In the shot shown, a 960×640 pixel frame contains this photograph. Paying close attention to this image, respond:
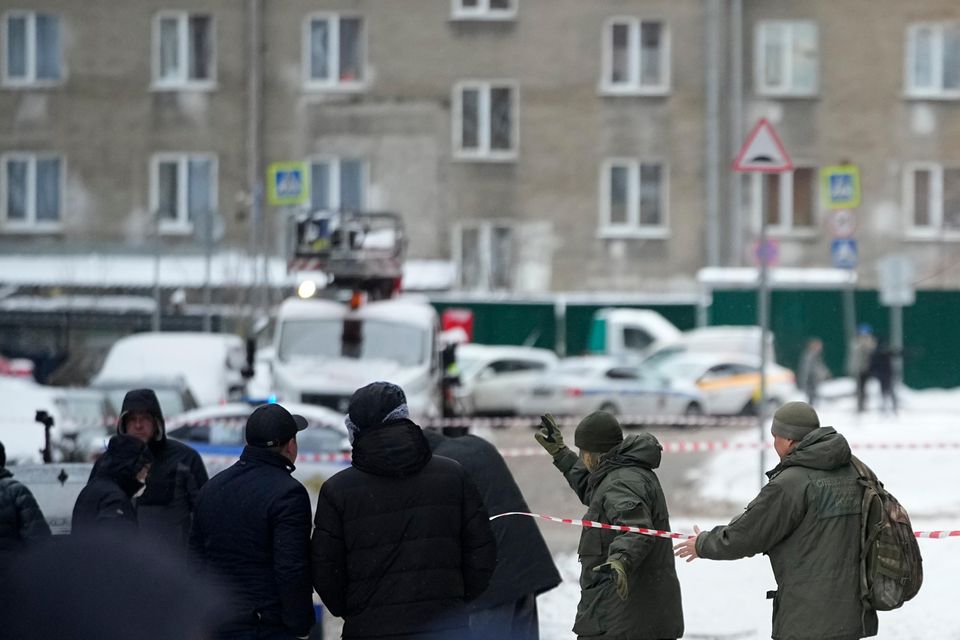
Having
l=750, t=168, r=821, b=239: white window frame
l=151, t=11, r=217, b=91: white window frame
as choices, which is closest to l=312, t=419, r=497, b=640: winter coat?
l=750, t=168, r=821, b=239: white window frame

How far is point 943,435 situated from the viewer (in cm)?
2284

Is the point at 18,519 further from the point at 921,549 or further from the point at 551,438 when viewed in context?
the point at 921,549

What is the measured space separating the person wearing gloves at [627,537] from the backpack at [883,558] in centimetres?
81

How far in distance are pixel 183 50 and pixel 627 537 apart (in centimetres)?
3268

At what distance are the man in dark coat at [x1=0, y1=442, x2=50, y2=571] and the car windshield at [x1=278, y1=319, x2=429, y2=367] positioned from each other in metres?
14.8

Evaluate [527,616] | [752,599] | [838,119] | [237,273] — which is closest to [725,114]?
[838,119]

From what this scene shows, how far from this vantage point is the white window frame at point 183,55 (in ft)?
124

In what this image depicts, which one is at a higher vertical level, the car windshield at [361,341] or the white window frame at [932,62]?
the white window frame at [932,62]

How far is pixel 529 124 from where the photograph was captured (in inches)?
1486

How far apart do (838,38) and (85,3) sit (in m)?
16.4

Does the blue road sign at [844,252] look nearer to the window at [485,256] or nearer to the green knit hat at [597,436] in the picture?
the window at [485,256]

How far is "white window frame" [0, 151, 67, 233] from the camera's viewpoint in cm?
3819

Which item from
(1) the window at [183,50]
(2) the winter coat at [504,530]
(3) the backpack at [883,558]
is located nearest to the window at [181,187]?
(1) the window at [183,50]

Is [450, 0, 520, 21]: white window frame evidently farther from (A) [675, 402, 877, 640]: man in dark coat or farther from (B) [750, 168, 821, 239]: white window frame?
(A) [675, 402, 877, 640]: man in dark coat
